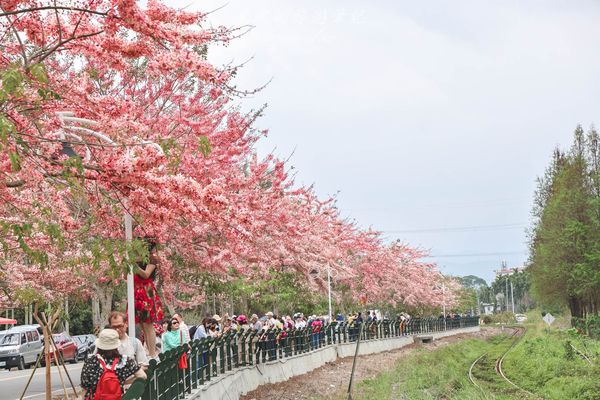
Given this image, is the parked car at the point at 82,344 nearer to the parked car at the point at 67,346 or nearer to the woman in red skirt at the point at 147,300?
the parked car at the point at 67,346

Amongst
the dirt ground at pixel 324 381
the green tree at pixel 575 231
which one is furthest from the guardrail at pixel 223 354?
the green tree at pixel 575 231

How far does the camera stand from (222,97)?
22062 millimetres

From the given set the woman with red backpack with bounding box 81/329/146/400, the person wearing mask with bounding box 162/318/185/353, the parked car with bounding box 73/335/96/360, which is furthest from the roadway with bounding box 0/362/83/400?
the parked car with bounding box 73/335/96/360

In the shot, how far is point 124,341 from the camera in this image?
379 inches

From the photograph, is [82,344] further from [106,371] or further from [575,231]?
[106,371]

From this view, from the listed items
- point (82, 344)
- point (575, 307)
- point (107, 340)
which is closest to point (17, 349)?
point (82, 344)

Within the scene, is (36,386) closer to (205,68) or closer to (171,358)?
(171,358)

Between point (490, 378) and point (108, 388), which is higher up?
point (108, 388)

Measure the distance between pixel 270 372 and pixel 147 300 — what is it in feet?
39.9

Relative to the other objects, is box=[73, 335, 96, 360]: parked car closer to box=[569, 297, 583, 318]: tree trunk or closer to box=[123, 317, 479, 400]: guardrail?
box=[123, 317, 479, 400]: guardrail

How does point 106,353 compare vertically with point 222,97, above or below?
below

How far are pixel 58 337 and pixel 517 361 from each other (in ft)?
66.7

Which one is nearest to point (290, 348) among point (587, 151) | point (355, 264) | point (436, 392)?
point (436, 392)

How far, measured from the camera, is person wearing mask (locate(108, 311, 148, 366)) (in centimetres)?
911
